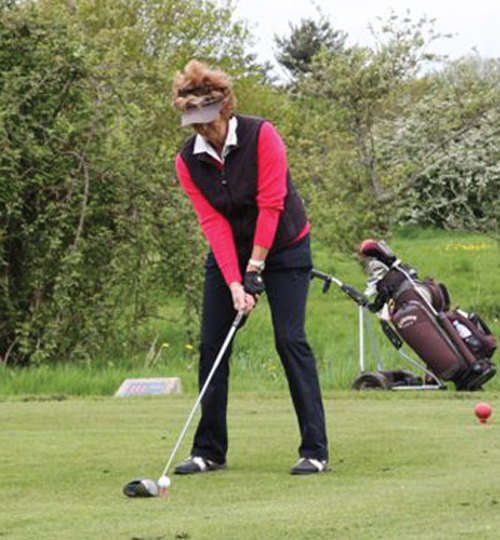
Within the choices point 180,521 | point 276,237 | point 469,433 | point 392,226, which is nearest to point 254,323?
point 392,226

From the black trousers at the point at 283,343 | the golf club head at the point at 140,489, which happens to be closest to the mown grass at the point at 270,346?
the black trousers at the point at 283,343

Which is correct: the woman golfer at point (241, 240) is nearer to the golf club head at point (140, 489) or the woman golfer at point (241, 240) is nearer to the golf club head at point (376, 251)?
the golf club head at point (140, 489)

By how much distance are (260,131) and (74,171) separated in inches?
330

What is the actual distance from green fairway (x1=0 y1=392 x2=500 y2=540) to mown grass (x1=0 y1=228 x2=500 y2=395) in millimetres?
3000

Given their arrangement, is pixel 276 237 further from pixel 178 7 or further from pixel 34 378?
pixel 178 7

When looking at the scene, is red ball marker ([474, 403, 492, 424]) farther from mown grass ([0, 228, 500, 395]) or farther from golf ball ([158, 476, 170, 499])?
mown grass ([0, 228, 500, 395])

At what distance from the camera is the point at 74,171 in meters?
14.8

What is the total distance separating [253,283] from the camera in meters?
6.59

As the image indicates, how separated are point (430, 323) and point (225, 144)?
6.39 m

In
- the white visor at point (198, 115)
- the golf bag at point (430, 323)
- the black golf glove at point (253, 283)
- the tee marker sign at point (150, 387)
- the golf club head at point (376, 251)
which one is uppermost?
the white visor at point (198, 115)

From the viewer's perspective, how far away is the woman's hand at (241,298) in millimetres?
6605

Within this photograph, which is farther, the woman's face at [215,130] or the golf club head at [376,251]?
the golf club head at [376,251]

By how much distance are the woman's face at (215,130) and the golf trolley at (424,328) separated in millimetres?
5954

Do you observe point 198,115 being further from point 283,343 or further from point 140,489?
point 140,489
